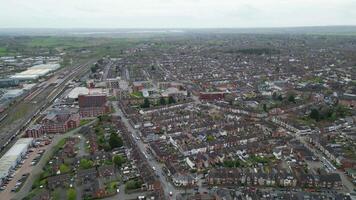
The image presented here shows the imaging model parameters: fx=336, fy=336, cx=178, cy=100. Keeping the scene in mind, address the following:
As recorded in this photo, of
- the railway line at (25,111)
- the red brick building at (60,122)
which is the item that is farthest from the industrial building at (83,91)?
the red brick building at (60,122)

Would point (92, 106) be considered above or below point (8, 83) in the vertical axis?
below

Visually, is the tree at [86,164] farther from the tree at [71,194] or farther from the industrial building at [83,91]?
the industrial building at [83,91]

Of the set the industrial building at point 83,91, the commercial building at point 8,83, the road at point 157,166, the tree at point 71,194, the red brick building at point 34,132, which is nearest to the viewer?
the tree at point 71,194

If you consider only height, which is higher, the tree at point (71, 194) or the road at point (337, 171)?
the road at point (337, 171)

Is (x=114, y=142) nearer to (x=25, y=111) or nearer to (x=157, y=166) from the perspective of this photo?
(x=157, y=166)

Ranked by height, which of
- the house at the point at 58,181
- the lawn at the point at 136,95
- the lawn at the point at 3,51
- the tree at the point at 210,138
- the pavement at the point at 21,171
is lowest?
the pavement at the point at 21,171

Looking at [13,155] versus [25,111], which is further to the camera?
[25,111]

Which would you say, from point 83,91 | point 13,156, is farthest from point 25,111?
point 13,156
